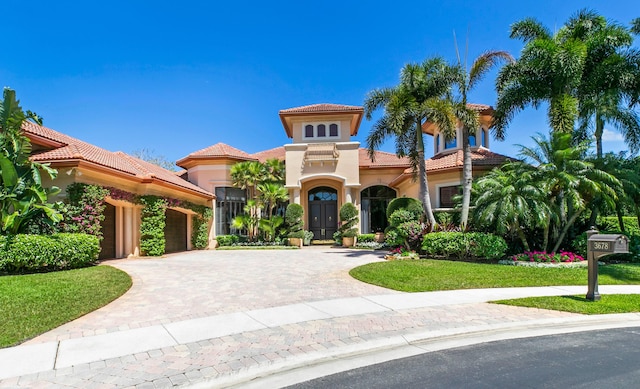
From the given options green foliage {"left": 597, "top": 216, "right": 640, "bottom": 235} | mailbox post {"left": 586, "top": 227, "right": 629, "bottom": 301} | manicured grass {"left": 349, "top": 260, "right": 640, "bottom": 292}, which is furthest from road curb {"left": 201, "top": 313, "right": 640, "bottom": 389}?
green foliage {"left": 597, "top": 216, "right": 640, "bottom": 235}

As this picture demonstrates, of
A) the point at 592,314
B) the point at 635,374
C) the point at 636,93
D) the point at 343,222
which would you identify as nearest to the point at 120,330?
the point at 635,374

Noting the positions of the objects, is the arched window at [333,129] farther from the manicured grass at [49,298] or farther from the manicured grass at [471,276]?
the manicured grass at [49,298]

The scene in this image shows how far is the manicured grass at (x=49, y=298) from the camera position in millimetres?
6031

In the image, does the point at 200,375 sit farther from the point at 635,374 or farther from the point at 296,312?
the point at 635,374

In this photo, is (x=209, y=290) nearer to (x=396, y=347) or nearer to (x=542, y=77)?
(x=396, y=347)

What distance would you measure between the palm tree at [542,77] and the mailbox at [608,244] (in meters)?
8.98

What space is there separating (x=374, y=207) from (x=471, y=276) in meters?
15.8

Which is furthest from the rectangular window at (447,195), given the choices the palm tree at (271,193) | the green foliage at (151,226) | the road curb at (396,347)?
the green foliage at (151,226)

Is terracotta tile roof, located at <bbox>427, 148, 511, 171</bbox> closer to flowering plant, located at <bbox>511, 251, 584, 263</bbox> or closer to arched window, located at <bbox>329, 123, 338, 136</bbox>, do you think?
arched window, located at <bbox>329, 123, 338, 136</bbox>

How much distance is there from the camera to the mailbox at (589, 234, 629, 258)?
24.0ft

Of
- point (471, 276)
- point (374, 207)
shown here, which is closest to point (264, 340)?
point (471, 276)

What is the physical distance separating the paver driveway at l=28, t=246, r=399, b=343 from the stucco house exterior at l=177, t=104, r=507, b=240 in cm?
1032

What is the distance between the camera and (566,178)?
42.1ft

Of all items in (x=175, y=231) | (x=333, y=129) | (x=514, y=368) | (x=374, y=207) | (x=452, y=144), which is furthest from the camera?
(x=374, y=207)
